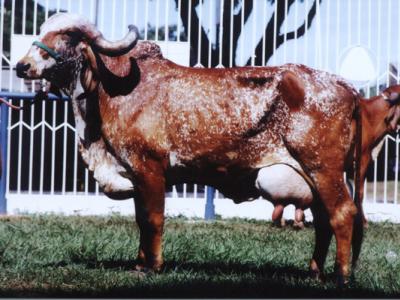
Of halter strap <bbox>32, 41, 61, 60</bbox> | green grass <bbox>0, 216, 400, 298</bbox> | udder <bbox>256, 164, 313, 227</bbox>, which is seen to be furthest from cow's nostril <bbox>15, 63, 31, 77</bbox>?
udder <bbox>256, 164, 313, 227</bbox>

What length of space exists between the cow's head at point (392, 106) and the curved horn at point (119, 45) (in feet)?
13.3

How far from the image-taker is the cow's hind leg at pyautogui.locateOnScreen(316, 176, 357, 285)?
466cm

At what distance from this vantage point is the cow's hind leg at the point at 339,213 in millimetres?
4664

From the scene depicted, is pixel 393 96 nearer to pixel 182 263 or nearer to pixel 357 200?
pixel 357 200

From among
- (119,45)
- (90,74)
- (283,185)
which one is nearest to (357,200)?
(283,185)

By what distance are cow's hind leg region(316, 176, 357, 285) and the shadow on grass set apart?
0.17m

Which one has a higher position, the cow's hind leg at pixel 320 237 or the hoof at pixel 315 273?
the cow's hind leg at pixel 320 237

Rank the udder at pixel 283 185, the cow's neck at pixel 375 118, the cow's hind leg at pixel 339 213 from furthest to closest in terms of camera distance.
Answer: the cow's neck at pixel 375 118 → the udder at pixel 283 185 → the cow's hind leg at pixel 339 213

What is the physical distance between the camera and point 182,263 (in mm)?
5582

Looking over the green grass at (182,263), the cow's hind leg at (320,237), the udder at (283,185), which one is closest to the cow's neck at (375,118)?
the green grass at (182,263)

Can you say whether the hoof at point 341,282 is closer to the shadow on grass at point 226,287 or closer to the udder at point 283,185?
the shadow on grass at point 226,287

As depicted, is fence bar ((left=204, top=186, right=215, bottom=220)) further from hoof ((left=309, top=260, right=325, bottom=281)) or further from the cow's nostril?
→ the cow's nostril

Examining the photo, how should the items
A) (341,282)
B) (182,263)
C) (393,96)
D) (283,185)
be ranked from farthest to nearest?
(393,96), (182,263), (283,185), (341,282)

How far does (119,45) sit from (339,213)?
177 cm
